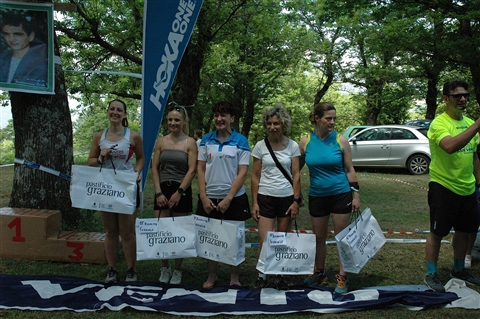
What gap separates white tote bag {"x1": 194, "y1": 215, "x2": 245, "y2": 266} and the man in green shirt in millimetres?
1759

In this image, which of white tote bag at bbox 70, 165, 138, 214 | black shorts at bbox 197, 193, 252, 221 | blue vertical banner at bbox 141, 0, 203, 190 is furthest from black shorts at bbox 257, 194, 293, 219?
blue vertical banner at bbox 141, 0, 203, 190

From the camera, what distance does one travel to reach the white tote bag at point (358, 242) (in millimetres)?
3871

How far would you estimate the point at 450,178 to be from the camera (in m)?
3.95

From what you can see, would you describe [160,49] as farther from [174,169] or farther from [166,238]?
[166,238]

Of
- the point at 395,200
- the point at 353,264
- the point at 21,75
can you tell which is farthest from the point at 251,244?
the point at 395,200

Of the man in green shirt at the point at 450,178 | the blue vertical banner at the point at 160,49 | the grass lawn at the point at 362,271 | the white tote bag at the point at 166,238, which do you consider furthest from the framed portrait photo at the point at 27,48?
the man in green shirt at the point at 450,178

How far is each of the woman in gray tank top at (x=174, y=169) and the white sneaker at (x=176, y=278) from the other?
1.90 feet

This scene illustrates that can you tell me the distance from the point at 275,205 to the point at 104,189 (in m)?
1.56

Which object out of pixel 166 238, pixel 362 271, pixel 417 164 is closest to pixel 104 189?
pixel 166 238

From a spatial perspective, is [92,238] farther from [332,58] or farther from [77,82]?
[332,58]

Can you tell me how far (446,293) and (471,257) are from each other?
134 centimetres

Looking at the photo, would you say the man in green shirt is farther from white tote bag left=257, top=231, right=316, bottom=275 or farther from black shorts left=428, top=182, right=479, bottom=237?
white tote bag left=257, top=231, right=316, bottom=275

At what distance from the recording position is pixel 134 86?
49.9 ft

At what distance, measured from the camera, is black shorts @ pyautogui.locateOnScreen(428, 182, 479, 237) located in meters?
3.97
